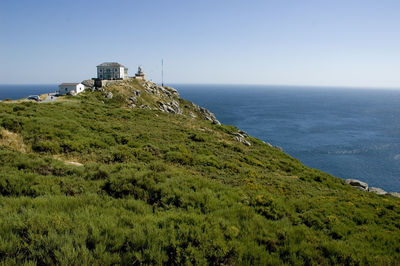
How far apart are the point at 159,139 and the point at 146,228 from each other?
16866 mm

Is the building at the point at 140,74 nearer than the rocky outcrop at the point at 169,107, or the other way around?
the rocky outcrop at the point at 169,107

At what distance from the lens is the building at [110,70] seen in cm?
6956

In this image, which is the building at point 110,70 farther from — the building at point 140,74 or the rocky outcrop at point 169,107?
the rocky outcrop at point 169,107

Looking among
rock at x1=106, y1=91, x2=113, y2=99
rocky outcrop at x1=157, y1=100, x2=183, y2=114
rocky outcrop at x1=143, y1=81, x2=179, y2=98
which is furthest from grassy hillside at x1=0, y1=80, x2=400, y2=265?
rocky outcrop at x1=143, y1=81, x2=179, y2=98

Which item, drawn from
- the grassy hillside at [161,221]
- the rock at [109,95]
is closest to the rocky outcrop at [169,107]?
the rock at [109,95]

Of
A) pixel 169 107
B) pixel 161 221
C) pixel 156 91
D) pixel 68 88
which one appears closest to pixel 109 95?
pixel 68 88

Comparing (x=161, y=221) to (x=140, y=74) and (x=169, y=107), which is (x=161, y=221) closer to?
(x=169, y=107)

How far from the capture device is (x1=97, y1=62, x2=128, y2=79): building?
69.6 metres

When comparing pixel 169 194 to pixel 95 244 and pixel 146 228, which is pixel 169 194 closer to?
pixel 146 228

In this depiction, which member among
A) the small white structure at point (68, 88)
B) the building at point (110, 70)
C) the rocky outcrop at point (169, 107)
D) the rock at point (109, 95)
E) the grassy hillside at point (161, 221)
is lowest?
the grassy hillside at point (161, 221)

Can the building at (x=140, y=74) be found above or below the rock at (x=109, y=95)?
above

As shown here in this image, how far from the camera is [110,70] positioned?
6975cm

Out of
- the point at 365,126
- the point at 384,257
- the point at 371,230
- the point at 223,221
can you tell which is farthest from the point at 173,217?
the point at 365,126

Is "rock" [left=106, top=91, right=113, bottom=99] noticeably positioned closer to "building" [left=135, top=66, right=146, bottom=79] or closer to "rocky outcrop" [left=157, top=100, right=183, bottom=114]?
"rocky outcrop" [left=157, top=100, right=183, bottom=114]
